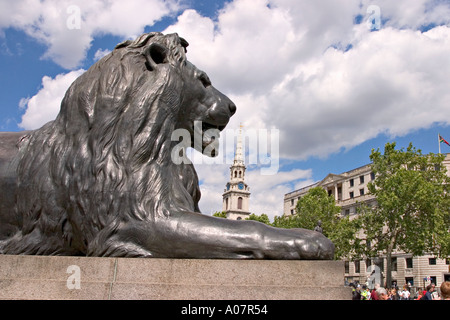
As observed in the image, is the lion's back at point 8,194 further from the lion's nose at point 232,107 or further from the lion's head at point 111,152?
the lion's nose at point 232,107

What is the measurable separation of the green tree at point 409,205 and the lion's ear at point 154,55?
31.7 meters

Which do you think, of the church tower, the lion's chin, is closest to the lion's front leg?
the lion's chin

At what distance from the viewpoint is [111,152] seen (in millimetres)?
3854

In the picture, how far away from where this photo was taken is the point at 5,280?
320cm

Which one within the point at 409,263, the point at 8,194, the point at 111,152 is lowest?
the point at 8,194

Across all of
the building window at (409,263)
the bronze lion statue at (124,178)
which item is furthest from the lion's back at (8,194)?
the building window at (409,263)

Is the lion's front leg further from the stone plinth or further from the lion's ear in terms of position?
the lion's ear

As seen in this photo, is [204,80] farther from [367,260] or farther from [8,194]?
[367,260]

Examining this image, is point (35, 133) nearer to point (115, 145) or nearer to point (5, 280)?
point (115, 145)

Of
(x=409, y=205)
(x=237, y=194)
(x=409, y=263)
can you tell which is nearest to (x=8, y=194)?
(x=409, y=205)

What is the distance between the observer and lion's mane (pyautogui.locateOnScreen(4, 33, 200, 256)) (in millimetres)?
3680

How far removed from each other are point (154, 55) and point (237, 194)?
118116 millimetres

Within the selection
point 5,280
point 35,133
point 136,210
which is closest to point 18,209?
point 35,133
